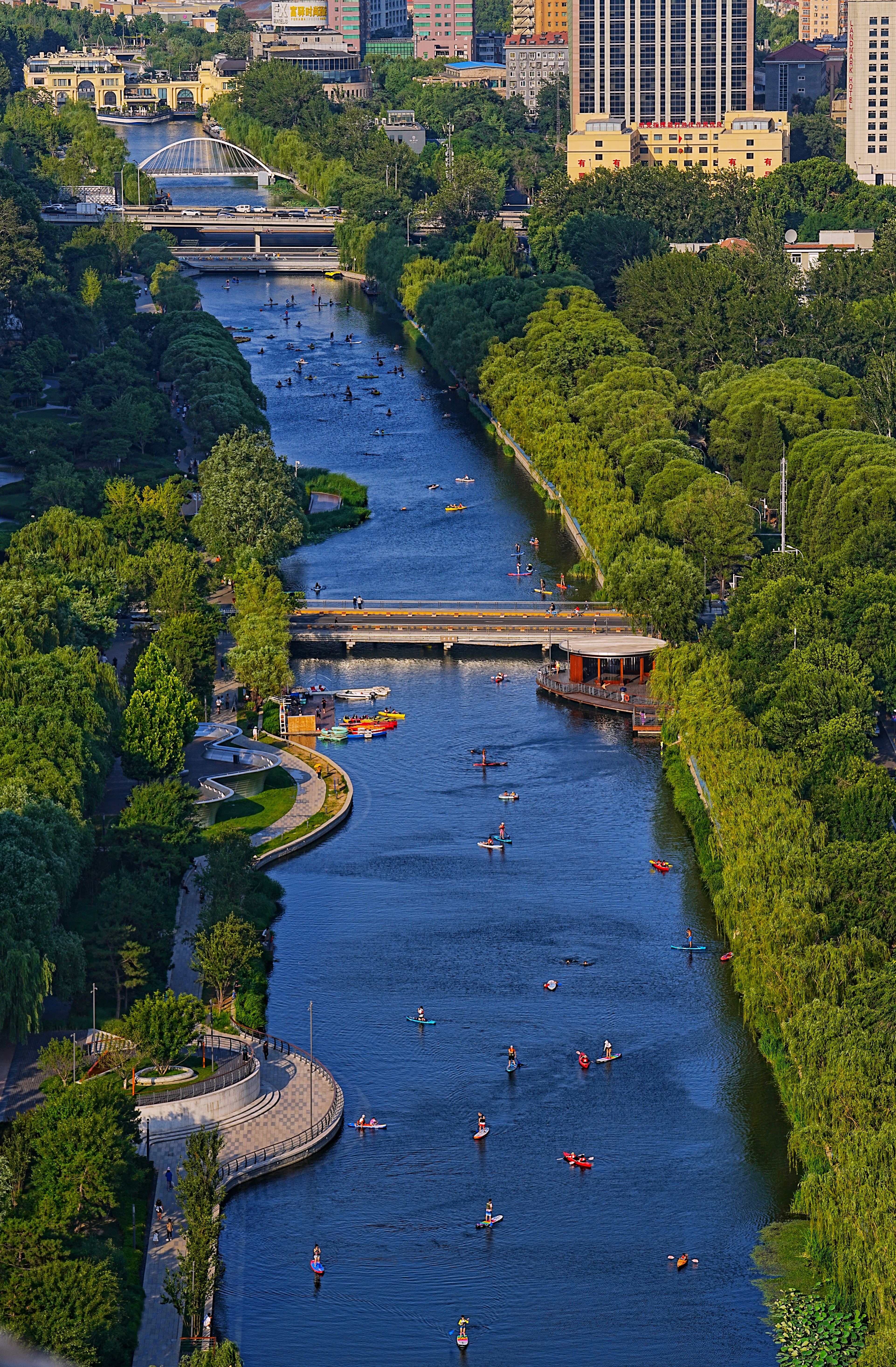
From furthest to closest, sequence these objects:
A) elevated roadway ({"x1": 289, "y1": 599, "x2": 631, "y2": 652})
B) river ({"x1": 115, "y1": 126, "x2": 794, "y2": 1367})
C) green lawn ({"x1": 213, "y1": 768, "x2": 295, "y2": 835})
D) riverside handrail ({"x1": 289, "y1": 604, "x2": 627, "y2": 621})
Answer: riverside handrail ({"x1": 289, "y1": 604, "x2": 627, "y2": 621}) → elevated roadway ({"x1": 289, "y1": 599, "x2": 631, "y2": 652}) → green lawn ({"x1": 213, "y1": 768, "x2": 295, "y2": 835}) → river ({"x1": 115, "y1": 126, "x2": 794, "y2": 1367})

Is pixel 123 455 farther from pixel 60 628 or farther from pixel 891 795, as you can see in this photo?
pixel 891 795

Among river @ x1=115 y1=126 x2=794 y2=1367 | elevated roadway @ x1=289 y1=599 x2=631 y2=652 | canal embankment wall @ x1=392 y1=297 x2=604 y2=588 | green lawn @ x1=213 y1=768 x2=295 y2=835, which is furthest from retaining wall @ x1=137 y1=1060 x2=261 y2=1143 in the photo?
canal embankment wall @ x1=392 y1=297 x2=604 y2=588

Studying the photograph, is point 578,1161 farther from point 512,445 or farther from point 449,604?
point 512,445

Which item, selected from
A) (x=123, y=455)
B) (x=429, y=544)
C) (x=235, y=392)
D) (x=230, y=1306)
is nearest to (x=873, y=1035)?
(x=230, y=1306)

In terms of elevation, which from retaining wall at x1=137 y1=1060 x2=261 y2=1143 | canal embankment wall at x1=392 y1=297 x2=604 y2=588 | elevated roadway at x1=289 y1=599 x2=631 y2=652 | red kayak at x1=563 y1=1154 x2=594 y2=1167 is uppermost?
canal embankment wall at x1=392 y1=297 x2=604 y2=588

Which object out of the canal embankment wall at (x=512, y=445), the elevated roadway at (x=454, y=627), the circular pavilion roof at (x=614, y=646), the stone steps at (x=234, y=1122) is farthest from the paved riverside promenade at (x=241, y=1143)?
the canal embankment wall at (x=512, y=445)

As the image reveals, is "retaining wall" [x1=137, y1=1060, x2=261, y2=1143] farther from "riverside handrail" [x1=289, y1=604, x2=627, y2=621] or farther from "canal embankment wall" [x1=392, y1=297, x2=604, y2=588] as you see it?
"canal embankment wall" [x1=392, y1=297, x2=604, y2=588]

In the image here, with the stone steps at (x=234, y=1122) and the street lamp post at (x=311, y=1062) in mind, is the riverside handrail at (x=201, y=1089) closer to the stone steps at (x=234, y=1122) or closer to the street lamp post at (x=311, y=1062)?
the stone steps at (x=234, y=1122)
